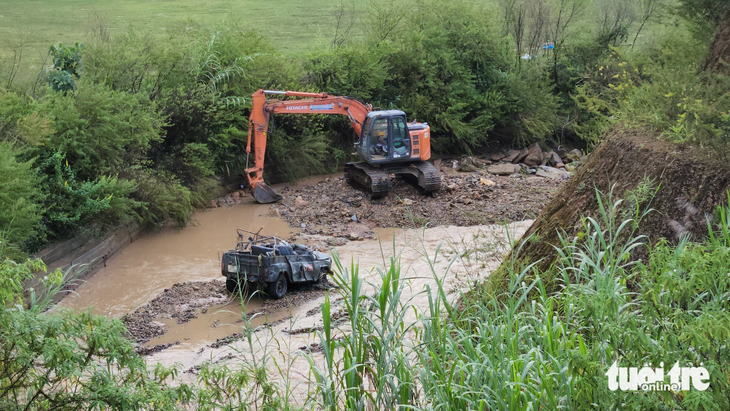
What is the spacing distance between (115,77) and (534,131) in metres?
13.4

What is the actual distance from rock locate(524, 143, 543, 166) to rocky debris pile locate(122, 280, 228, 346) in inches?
509

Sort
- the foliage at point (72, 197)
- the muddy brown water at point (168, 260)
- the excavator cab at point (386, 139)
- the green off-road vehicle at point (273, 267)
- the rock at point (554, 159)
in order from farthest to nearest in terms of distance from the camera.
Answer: the rock at point (554, 159), the excavator cab at point (386, 139), the foliage at point (72, 197), the muddy brown water at point (168, 260), the green off-road vehicle at point (273, 267)

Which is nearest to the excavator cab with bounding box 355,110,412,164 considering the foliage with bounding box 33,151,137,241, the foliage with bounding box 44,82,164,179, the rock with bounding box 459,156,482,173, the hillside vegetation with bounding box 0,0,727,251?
the hillside vegetation with bounding box 0,0,727,251

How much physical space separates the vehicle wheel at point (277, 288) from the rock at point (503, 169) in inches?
430

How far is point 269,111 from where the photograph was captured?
1633cm

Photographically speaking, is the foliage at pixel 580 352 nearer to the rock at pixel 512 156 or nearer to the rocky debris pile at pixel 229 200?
the rocky debris pile at pixel 229 200

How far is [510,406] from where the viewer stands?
3.35 m

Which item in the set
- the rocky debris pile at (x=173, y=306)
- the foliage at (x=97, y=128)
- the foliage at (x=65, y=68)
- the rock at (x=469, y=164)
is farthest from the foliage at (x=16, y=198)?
the rock at (x=469, y=164)

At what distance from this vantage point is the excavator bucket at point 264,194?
16.5 meters

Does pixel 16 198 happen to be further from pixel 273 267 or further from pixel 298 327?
pixel 298 327

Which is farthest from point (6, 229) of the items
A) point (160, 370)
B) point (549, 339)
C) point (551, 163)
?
point (551, 163)

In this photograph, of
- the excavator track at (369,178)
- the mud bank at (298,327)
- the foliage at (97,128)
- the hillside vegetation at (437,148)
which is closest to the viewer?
the hillside vegetation at (437,148)

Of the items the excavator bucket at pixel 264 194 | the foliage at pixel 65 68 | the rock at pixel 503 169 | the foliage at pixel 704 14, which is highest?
the foliage at pixel 65 68

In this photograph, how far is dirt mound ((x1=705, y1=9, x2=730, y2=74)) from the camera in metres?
6.50
